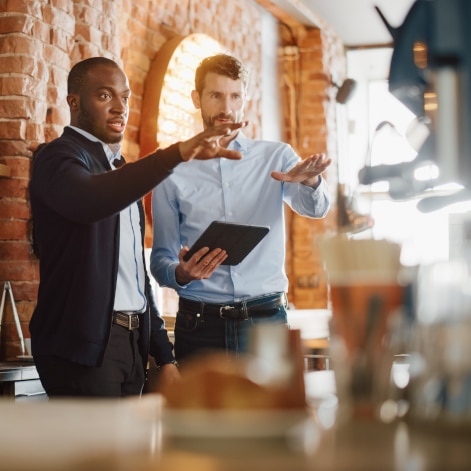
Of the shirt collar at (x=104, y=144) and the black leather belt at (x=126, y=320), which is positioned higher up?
the shirt collar at (x=104, y=144)

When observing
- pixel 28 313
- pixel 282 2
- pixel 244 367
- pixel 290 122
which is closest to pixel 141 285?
pixel 28 313

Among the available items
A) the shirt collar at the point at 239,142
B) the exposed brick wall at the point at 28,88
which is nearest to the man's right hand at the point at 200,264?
the shirt collar at the point at 239,142

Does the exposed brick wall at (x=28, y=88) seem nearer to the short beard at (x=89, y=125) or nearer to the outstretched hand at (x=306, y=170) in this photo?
the short beard at (x=89, y=125)

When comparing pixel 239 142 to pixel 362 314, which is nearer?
pixel 362 314

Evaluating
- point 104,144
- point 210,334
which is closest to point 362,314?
point 210,334

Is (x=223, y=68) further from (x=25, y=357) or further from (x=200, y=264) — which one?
(x=25, y=357)

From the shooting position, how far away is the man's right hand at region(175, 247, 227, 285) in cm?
223

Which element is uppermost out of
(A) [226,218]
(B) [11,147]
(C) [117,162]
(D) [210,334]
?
(B) [11,147]

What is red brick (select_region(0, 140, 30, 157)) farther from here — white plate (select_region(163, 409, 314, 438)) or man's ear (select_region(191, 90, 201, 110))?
white plate (select_region(163, 409, 314, 438))

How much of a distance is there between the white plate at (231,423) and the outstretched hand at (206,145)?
1.00m

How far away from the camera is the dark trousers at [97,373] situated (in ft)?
6.86

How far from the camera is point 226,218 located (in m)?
2.48

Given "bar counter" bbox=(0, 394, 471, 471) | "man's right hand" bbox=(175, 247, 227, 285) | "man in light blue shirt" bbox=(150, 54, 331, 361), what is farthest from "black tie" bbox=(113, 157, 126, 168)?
"bar counter" bbox=(0, 394, 471, 471)

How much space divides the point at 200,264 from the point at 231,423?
138cm
